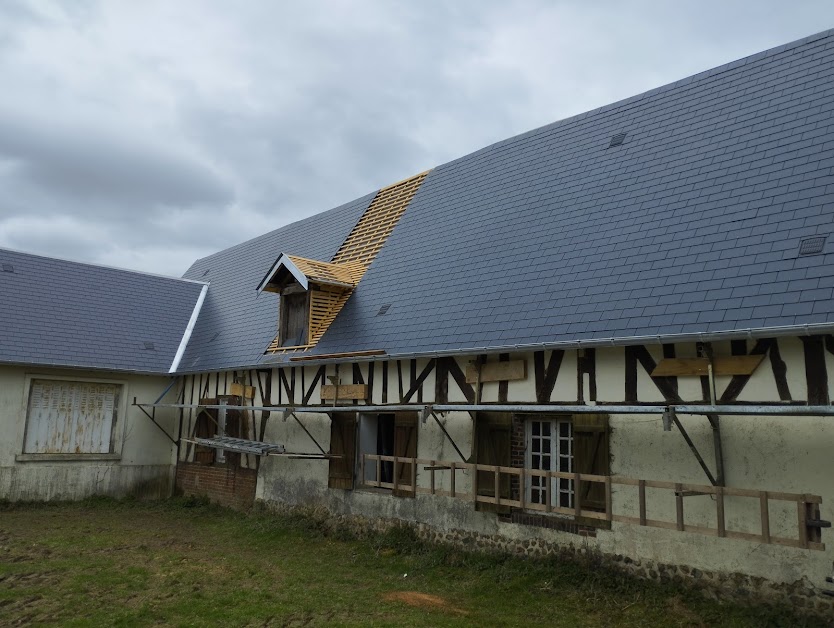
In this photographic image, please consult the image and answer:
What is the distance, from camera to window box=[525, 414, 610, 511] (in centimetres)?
783

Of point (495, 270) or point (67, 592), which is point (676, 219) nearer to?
point (495, 270)

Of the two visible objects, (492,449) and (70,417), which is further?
(70,417)

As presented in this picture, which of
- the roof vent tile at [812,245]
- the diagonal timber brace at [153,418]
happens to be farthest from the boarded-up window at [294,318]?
the roof vent tile at [812,245]

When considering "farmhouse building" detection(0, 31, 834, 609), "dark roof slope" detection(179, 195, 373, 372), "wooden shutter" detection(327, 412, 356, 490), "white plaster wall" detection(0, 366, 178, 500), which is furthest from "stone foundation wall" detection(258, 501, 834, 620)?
"white plaster wall" detection(0, 366, 178, 500)

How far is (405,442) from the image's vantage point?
10.2 m

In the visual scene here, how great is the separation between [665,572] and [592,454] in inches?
56.1

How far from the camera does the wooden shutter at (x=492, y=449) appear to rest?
878 cm

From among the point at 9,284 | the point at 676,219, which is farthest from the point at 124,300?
the point at 676,219

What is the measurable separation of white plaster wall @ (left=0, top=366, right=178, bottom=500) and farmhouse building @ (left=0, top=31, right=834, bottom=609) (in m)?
0.09

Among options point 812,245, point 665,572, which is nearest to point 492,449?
point 665,572

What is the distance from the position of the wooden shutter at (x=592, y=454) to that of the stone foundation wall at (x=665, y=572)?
547mm

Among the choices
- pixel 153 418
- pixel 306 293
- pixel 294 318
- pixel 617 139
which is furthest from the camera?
pixel 153 418

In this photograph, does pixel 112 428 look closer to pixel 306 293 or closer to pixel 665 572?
pixel 306 293

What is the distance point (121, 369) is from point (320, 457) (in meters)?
6.38
